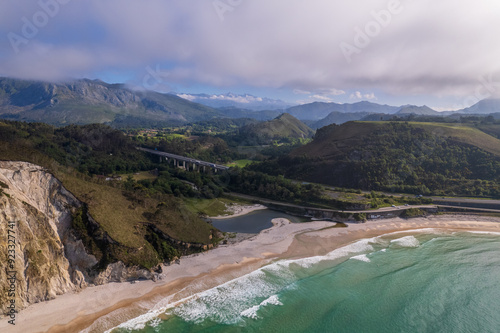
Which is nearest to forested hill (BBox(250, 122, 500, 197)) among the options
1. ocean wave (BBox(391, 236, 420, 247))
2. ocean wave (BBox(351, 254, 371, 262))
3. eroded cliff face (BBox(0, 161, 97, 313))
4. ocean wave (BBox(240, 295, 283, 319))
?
ocean wave (BBox(391, 236, 420, 247))

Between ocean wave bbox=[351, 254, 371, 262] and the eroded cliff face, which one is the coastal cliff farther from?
ocean wave bbox=[351, 254, 371, 262]

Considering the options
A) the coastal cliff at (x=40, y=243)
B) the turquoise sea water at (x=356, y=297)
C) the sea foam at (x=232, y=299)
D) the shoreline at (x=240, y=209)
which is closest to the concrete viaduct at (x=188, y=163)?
the shoreline at (x=240, y=209)

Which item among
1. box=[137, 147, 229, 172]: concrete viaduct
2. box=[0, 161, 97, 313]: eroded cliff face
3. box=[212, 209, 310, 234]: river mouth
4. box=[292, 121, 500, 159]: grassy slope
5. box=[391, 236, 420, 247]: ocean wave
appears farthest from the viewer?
box=[137, 147, 229, 172]: concrete viaduct

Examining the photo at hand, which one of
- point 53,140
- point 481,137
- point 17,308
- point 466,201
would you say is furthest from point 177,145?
point 481,137

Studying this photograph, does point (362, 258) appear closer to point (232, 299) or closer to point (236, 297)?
point (236, 297)

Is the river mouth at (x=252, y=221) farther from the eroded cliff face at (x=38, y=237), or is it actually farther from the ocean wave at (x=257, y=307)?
the eroded cliff face at (x=38, y=237)

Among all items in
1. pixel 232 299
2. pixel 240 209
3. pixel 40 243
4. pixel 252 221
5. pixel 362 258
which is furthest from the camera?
pixel 240 209

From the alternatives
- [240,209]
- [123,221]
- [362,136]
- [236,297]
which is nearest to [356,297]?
[236,297]
